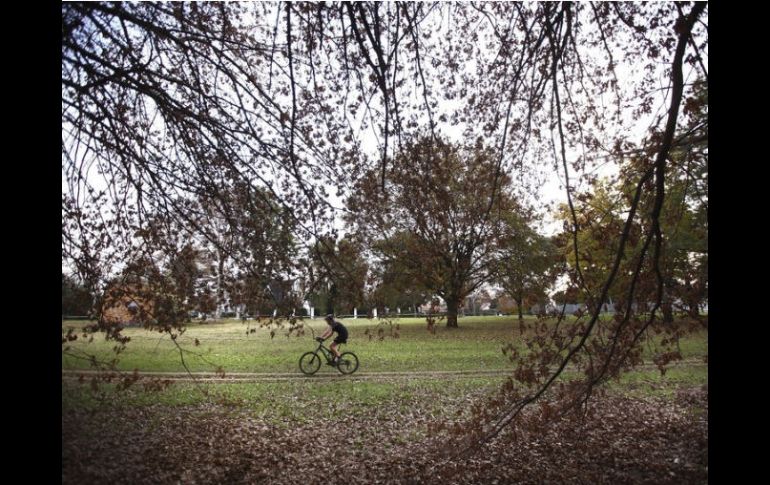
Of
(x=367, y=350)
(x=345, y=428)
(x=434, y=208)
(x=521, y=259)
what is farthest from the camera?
(x=367, y=350)

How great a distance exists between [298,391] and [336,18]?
4952mm

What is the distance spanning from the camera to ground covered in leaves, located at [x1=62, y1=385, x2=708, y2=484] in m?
3.96

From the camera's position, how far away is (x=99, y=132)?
4.73 meters

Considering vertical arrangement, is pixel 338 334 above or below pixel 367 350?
above

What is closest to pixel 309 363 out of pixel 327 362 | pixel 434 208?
pixel 327 362

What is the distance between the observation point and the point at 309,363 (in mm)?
7508

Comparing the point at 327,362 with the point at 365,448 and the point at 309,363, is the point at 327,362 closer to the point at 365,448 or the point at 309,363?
the point at 309,363

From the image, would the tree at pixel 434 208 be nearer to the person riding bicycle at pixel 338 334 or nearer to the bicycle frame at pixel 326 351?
the person riding bicycle at pixel 338 334

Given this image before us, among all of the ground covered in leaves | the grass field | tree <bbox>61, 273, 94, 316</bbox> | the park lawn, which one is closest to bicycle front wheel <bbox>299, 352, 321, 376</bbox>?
the grass field

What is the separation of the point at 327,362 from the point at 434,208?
391cm
